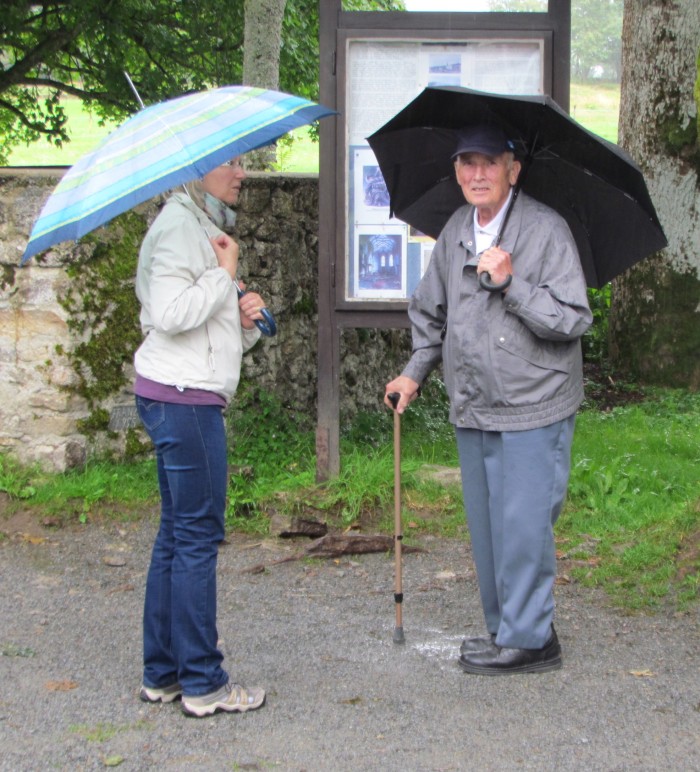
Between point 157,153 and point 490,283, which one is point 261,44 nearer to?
point 490,283

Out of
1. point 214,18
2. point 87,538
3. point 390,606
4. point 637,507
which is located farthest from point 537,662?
point 214,18

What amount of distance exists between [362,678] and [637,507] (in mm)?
2665

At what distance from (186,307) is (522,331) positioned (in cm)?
123

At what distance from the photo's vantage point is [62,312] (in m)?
6.88

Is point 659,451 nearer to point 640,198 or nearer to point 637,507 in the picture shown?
point 637,507

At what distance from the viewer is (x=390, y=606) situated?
5.34 m

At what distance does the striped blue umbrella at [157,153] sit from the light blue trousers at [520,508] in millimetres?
1406

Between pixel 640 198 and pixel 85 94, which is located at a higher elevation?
pixel 85 94

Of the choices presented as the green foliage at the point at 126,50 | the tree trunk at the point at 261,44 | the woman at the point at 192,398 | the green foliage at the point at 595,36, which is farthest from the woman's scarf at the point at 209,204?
the green foliage at the point at 595,36

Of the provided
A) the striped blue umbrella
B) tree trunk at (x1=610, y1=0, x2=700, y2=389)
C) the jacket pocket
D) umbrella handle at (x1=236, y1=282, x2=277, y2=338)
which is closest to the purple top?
umbrella handle at (x1=236, y1=282, x2=277, y2=338)

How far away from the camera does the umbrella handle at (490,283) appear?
4047 millimetres

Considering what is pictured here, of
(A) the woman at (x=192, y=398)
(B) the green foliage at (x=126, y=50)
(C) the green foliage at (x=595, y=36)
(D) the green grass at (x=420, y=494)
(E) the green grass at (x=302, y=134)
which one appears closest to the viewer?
(A) the woman at (x=192, y=398)

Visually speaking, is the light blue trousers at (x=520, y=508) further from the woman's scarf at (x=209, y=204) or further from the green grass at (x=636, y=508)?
the woman's scarf at (x=209, y=204)

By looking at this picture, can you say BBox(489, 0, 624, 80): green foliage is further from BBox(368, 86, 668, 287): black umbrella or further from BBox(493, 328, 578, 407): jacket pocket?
BBox(493, 328, 578, 407): jacket pocket
